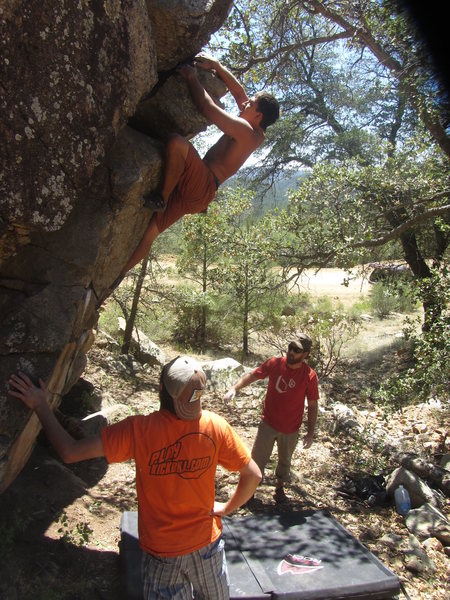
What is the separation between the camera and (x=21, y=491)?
4.16m

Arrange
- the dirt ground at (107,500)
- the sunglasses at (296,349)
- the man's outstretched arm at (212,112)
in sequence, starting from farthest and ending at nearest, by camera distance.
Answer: the sunglasses at (296,349), the man's outstretched arm at (212,112), the dirt ground at (107,500)

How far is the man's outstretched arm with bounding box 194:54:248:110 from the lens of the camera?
4340mm

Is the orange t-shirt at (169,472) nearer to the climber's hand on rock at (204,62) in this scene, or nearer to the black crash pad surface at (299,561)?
the black crash pad surface at (299,561)

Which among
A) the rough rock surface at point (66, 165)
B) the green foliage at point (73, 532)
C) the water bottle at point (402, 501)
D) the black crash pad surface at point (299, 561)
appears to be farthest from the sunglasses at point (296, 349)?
the green foliage at point (73, 532)

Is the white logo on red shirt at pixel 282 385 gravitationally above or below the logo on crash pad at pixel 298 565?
above

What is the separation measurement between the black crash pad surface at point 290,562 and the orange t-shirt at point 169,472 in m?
1.22

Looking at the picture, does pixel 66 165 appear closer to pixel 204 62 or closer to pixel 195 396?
pixel 195 396

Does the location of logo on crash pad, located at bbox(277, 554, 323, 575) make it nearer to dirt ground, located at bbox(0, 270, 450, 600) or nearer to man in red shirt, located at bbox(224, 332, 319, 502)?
dirt ground, located at bbox(0, 270, 450, 600)

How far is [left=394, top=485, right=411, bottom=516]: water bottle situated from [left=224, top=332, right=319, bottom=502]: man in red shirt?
1.27 metres

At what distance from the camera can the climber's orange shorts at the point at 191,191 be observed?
13.1 feet

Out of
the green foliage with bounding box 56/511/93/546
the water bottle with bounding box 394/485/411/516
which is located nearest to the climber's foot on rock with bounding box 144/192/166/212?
the green foliage with bounding box 56/511/93/546

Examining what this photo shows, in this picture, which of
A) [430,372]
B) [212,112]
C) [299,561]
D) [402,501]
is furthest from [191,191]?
[430,372]

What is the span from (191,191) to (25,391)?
6.48 ft

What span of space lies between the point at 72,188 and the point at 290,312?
14.2 meters
